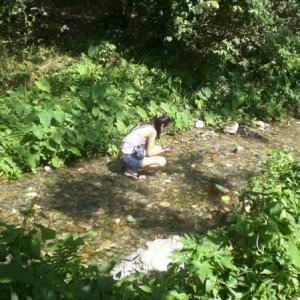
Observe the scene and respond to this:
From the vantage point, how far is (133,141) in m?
6.17

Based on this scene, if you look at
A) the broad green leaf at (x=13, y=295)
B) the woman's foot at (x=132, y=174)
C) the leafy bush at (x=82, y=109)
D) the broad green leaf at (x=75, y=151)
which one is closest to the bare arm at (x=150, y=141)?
the woman's foot at (x=132, y=174)

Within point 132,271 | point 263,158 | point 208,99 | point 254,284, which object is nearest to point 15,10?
point 208,99

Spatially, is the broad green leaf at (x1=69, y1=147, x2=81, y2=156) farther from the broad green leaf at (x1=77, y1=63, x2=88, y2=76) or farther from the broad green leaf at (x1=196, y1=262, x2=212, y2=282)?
the broad green leaf at (x1=196, y1=262, x2=212, y2=282)

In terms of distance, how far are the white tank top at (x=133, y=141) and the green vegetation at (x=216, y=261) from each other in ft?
7.04

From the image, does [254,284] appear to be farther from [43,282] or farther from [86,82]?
[86,82]

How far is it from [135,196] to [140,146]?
0.71m

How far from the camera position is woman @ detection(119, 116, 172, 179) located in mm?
6152

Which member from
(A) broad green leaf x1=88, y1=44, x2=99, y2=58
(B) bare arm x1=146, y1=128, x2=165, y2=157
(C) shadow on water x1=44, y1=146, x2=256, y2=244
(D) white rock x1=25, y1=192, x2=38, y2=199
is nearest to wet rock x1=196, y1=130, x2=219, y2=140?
(C) shadow on water x1=44, y1=146, x2=256, y2=244

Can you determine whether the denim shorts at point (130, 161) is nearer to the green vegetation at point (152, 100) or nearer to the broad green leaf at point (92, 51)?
the green vegetation at point (152, 100)

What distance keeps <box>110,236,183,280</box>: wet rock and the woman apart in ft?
6.54

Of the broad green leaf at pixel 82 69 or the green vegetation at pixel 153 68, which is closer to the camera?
the green vegetation at pixel 153 68

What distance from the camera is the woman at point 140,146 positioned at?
6152mm

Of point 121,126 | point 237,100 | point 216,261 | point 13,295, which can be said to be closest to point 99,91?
point 121,126

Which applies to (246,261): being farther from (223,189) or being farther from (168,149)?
(168,149)
